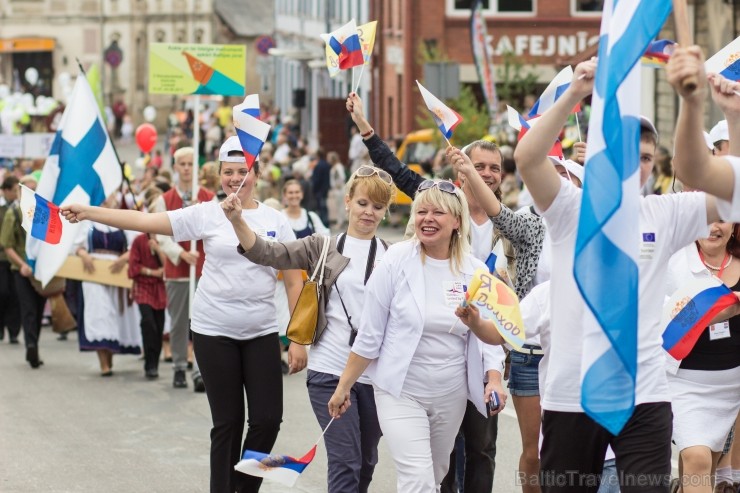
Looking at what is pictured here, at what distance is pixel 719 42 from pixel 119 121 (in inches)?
1782

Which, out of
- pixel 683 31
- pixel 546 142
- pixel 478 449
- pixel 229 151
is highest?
pixel 683 31

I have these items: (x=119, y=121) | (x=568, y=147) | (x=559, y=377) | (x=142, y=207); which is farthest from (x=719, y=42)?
(x=119, y=121)

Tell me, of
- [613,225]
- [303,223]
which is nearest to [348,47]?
[613,225]

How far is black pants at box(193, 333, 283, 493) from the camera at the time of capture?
7.94 metres

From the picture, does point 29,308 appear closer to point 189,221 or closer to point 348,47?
point 348,47

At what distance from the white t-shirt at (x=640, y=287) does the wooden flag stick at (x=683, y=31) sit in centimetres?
94

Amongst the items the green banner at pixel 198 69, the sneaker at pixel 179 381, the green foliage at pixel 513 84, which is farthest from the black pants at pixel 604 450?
Result: the green foliage at pixel 513 84

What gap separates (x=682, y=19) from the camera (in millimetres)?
4570

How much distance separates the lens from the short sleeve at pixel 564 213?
5367 mm

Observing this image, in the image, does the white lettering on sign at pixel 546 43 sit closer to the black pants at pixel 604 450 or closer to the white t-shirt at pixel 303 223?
the white t-shirt at pixel 303 223

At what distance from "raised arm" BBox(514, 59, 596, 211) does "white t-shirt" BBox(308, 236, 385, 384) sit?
85.9 inches

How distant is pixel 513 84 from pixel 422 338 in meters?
25.5

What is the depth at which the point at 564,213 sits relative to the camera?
538 centimetres

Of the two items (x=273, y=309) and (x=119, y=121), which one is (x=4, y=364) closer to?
(x=273, y=309)
